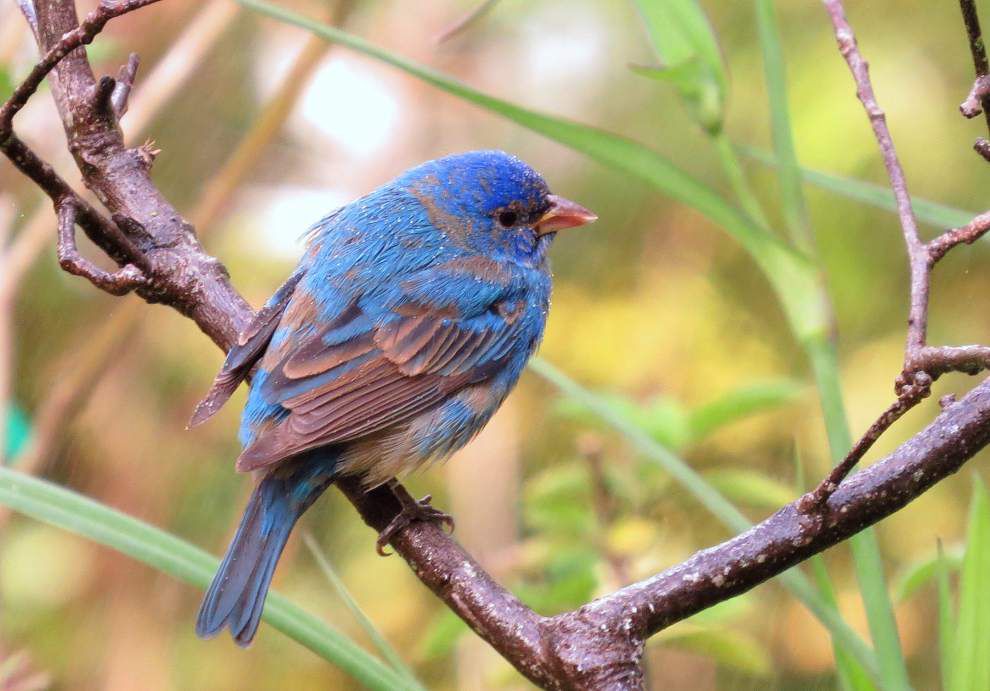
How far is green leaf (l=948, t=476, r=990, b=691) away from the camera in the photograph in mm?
1821

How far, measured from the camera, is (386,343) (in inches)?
118

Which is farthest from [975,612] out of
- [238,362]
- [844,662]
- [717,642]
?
[238,362]

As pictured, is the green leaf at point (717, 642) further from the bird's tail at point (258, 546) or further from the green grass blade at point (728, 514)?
the bird's tail at point (258, 546)

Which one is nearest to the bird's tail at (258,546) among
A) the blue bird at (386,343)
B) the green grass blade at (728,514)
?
the blue bird at (386,343)

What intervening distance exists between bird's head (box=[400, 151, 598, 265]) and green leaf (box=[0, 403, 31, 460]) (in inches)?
64.6

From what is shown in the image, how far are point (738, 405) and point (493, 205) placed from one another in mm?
979

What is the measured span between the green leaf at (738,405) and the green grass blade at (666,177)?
29.1 inches

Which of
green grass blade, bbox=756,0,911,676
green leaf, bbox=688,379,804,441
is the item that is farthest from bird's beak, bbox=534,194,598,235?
green grass blade, bbox=756,0,911,676

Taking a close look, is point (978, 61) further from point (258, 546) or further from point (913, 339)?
point (258, 546)

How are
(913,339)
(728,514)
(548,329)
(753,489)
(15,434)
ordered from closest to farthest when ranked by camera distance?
(913,339), (728,514), (753,489), (15,434), (548,329)

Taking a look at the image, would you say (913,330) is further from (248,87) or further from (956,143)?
(248,87)

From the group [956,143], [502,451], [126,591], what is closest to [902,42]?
[956,143]

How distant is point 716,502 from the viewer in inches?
82.3

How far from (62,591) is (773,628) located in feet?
8.94
